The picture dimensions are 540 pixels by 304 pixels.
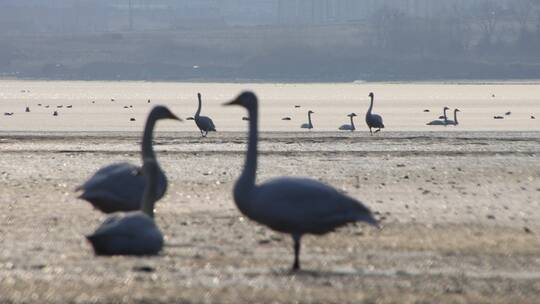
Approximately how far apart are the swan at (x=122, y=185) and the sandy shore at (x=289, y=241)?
45 centimetres

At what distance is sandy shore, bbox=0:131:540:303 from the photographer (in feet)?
42.1

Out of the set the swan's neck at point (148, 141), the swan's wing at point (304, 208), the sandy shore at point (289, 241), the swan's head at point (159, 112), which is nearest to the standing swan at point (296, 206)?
the swan's wing at point (304, 208)

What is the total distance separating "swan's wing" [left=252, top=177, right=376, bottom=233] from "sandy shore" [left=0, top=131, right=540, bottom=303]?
15.6 inches

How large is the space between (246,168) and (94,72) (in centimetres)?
16793

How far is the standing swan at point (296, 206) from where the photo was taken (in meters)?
14.0

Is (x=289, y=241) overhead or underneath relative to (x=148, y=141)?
underneath

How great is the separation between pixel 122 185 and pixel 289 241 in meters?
1.82

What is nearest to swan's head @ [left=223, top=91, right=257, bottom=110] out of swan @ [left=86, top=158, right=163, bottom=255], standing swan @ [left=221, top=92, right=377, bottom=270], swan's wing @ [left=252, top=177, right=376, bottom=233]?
standing swan @ [left=221, top=92, right=377, bottom=270]

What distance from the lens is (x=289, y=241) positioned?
54.3 ft

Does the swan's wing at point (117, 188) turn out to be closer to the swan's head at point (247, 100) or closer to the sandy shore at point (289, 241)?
the sandy shore at point (289, 241)

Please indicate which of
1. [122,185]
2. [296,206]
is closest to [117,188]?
[122,185]

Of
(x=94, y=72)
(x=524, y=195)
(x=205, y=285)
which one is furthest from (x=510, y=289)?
(x=94, y=72)

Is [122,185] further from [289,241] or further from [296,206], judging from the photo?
[296,206]

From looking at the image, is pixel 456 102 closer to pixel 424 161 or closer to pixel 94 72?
pixel 424 161
